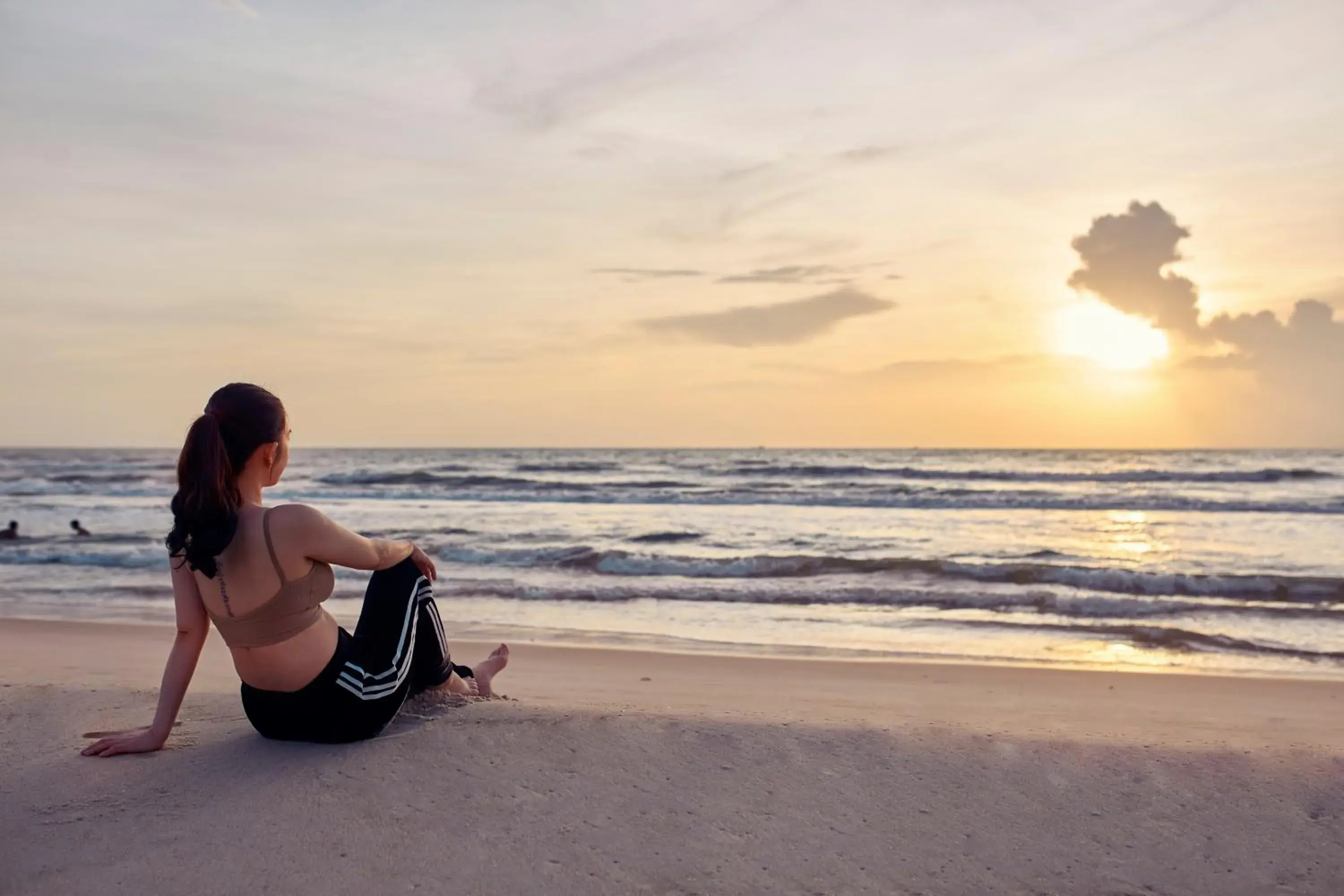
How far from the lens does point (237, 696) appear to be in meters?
4.74

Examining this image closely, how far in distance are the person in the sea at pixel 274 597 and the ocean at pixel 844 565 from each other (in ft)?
13.7

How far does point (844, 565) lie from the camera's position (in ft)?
40.8

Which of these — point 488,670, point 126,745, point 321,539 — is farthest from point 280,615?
point 488,670

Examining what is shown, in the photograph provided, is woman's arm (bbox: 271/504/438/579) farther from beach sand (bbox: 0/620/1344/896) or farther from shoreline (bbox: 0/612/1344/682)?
shoreline (bbox: 0/612/1344/682)

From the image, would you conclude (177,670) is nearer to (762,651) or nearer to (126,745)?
(126,745)

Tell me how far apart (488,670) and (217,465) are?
1.81m

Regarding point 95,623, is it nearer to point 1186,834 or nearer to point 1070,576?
point 1186,834

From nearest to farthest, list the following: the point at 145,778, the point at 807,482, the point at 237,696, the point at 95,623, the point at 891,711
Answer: the point at 145,778, the point at 237,696, the point at 891,711, the point at 95,623, the point at 807,482

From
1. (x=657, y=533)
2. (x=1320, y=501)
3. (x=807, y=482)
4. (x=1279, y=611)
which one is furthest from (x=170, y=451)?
(x=1279, y=611)

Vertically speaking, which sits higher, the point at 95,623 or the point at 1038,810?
the point at 1038,810

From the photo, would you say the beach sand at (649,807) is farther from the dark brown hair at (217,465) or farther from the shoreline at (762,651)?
the shoreline at (762,651)

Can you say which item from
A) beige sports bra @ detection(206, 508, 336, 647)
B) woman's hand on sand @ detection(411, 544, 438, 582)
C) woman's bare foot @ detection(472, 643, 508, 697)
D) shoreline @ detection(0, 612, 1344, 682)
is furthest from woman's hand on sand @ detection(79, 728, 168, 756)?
shoreline @ detection(0, 612, 1344, 682)

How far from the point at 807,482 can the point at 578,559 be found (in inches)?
800

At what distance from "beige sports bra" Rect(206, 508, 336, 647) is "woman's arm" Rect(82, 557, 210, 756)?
0.22 ft
